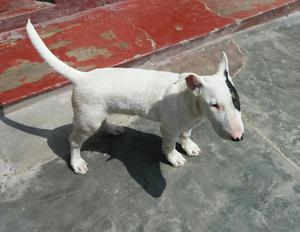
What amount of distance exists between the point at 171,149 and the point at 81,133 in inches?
27.5

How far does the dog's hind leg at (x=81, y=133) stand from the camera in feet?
9.37

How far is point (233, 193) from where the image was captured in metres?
3.05

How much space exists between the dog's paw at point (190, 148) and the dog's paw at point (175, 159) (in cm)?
9

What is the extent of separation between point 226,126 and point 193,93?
1.03 ft

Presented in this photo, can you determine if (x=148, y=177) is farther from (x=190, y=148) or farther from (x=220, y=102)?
(x=220, y=102)

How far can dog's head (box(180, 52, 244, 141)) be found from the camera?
7.90ft

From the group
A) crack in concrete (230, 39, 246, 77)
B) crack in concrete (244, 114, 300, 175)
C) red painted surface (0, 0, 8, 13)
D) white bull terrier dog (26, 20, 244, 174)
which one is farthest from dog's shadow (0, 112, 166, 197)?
red painted surface (0, 0, 8, 13)

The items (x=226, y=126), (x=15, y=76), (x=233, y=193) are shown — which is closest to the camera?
(x=226, y=126)

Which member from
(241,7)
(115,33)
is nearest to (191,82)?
(115,33)

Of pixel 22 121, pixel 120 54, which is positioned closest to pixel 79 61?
pixel 120 54

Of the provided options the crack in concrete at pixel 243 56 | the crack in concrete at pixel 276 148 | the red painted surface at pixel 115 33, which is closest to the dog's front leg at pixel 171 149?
the crack in concrete at pixel 276 148

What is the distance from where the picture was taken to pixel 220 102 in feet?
8.00

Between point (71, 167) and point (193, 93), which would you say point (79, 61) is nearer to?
point (71, 167)

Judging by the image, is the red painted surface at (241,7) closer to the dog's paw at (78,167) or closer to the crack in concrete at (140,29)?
the crack in concrete at (140,29)
